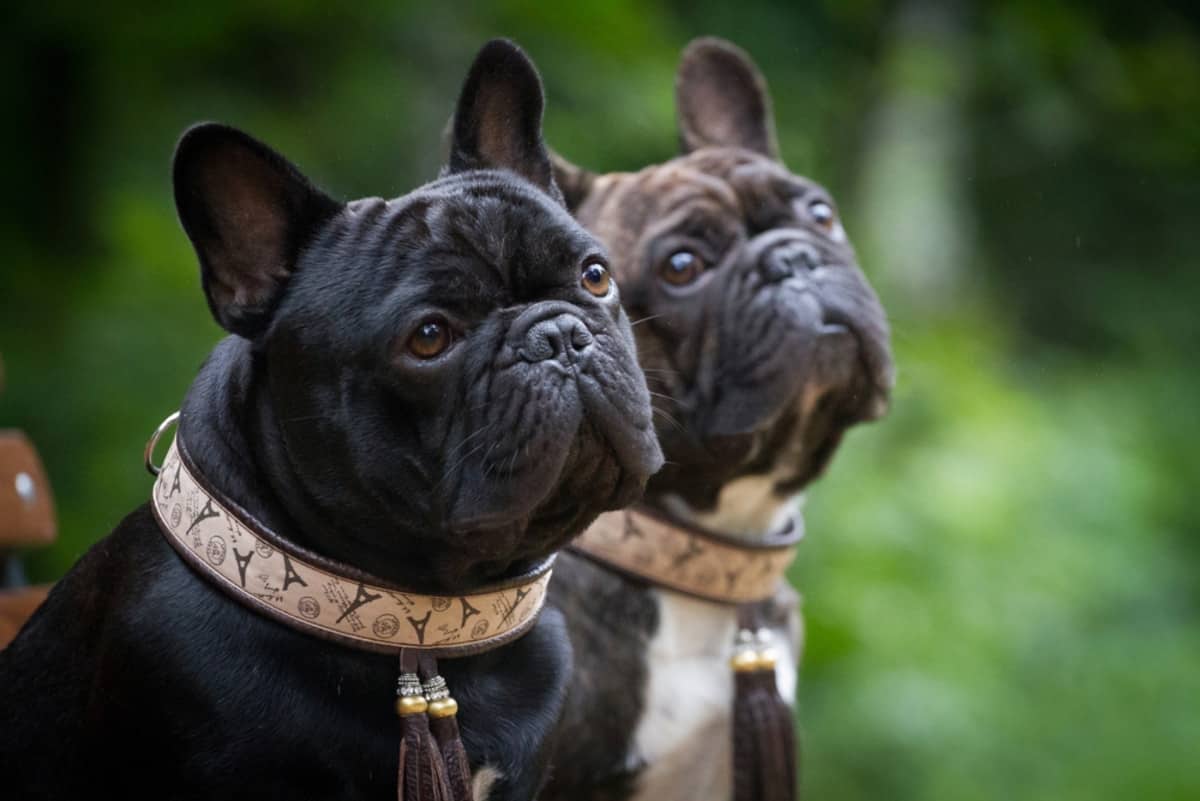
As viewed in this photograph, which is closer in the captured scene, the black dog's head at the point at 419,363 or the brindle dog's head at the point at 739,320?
the black dog's head at the point at 419,363

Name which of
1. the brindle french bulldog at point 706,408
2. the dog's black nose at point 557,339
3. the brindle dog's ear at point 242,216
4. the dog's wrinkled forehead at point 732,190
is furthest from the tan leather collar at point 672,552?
the brindle dog's ear at point 242,216

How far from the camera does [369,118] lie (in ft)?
17.1

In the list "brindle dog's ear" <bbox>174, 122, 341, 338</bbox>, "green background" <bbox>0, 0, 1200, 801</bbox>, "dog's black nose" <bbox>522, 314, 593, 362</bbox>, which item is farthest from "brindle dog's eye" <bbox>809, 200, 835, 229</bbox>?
"green background" <bbox>0, 0, 1200, 801</bbox>

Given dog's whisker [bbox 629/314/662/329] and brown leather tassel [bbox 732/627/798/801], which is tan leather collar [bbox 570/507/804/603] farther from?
dog's whisker [bbox 629/314/662/329]

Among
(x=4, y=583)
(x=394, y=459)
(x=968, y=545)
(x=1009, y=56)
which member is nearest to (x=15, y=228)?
(x=4, y=583)

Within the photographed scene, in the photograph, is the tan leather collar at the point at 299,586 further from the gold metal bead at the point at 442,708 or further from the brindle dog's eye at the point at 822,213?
the brindle dog's eye at the point at 822,213

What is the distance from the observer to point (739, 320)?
270cm

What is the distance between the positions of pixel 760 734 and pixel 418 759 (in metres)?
0.98

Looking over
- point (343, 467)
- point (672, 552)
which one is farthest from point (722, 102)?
point (343, 467)

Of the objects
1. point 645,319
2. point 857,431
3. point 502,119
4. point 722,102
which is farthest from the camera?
point 857,431

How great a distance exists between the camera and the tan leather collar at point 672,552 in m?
2.69

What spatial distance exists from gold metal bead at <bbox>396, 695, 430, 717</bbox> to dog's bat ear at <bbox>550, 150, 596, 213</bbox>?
4.27ft

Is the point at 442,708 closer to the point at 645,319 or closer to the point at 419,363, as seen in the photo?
the point at 419,363

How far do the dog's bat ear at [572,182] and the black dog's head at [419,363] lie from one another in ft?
3.08
